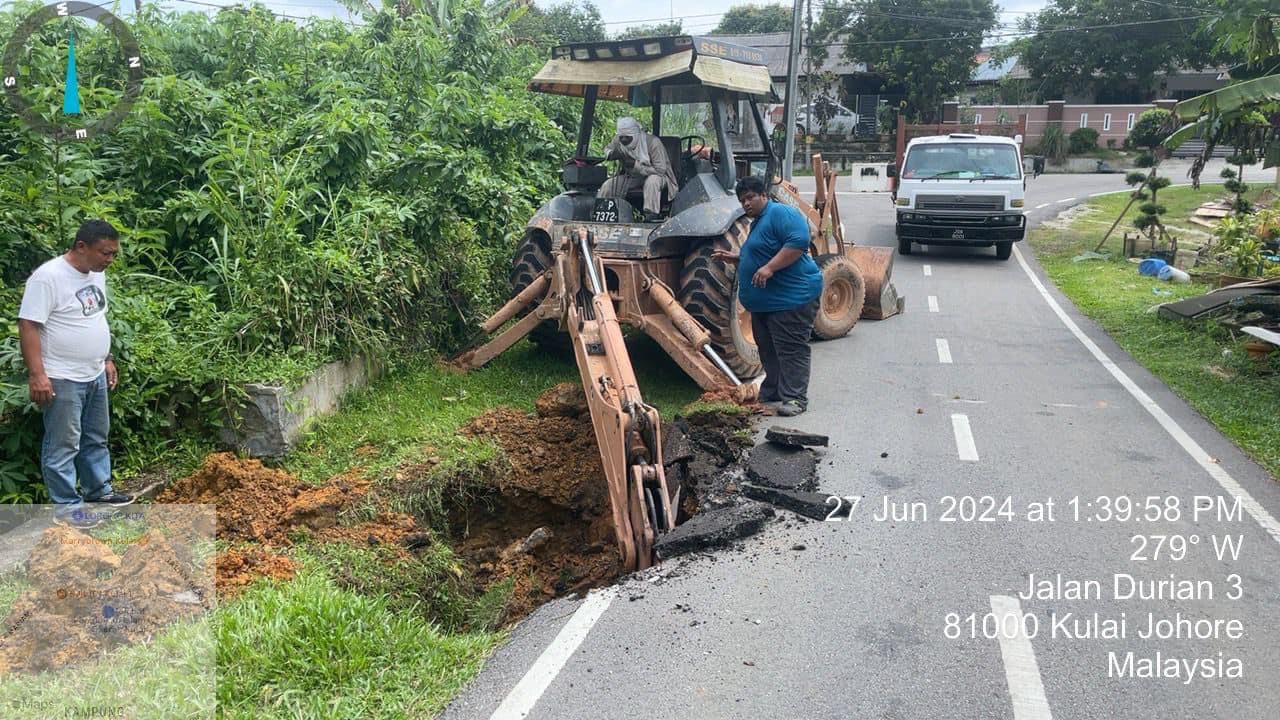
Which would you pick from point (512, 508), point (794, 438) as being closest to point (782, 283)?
point (794, 438)

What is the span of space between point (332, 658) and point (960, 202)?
15.8 m

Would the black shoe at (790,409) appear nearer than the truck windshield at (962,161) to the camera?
Yes

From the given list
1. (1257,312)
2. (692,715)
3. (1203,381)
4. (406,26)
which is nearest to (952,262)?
(1257,312)

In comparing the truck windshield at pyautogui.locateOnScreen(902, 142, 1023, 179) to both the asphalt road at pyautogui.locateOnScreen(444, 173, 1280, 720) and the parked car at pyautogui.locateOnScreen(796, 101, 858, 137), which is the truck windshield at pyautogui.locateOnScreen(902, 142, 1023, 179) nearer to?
the asphalt road at pyautogui.locateOnScreen(444, 173, 1280, 720)

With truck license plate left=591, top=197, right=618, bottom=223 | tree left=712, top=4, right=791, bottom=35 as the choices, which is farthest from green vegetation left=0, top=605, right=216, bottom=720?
tree left=712, top=4, right=791, bottom=35

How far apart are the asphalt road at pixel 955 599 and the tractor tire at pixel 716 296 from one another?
0.97 meters

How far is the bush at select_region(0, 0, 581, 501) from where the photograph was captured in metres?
6.80

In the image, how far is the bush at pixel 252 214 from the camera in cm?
680

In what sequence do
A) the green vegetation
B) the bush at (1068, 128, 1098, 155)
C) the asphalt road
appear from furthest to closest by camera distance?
the bush at (1068, 128, 1098, 155) < the asphalt road < the green vegetation

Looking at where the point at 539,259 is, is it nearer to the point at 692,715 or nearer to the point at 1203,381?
the point at 692,715

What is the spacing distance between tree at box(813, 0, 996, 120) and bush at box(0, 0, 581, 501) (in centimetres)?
3792

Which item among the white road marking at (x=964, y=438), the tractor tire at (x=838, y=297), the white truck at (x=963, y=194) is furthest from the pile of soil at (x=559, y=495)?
the white truck at (x=963, y=194)

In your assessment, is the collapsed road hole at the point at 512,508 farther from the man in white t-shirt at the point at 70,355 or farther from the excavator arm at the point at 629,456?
the man in white t-shirt at the point at 70,355

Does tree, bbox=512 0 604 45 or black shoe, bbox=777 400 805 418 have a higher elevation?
tree, bbox=512 0 604 45
